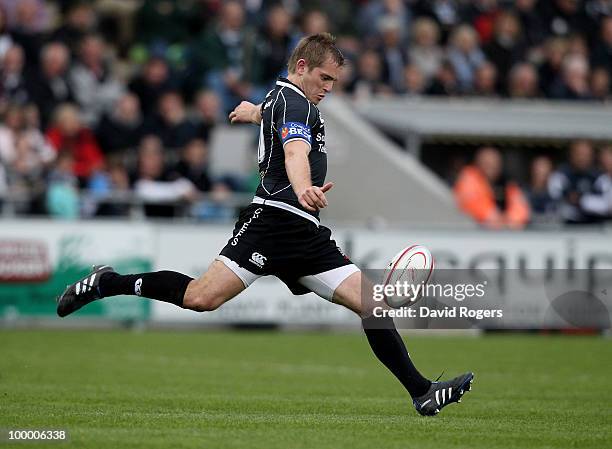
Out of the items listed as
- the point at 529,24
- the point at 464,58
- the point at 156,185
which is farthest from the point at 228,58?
the point at 529,24

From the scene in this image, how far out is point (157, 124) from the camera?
66.7 feet

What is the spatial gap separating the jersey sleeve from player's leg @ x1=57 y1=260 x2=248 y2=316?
1012 millimetres

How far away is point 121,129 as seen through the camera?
19.9 m

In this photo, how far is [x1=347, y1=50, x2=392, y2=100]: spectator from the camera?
2230cm

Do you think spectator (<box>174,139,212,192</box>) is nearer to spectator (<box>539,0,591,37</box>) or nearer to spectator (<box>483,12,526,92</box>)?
spectator (<box>483,12,526,92</box>)

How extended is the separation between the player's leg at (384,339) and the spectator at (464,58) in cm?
1531

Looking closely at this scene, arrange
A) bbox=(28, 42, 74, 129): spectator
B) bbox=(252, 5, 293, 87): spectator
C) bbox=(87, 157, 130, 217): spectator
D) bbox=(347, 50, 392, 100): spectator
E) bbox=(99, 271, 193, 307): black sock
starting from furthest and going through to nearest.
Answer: bbox=(347, 50, 392, 100): spectator < bbox=(252, 5, 293, 87): spectator < bbox=(28, 42, 74, 129): spectator < bbox=(87, 157, 130, 217): spectator < bbox=(99, 271, 193, 307): black sock

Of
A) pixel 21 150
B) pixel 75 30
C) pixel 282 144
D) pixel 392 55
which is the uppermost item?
pixel 75 30

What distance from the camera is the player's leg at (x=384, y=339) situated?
8555 mm

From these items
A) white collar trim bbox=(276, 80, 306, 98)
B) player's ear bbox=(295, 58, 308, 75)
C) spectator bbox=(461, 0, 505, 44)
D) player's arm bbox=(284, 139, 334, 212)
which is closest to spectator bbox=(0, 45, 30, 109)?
spectator bbox=(461, 0, 505, 44)

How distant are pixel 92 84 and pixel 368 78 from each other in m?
4.96

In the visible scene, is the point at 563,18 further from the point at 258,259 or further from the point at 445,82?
the point at 258,259

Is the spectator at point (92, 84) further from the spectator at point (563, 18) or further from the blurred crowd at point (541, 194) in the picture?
the spectator at point (563, 18)

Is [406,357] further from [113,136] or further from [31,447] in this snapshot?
[113,136]
